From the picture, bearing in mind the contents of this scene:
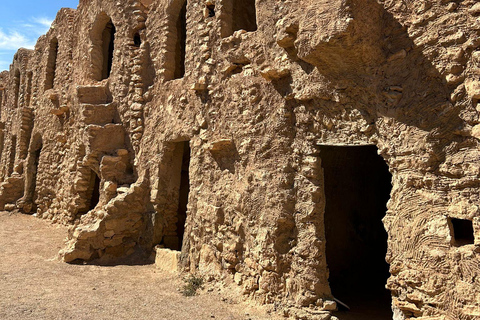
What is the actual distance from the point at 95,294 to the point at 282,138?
10.6ft

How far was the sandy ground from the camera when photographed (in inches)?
171

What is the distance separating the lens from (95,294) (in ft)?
16.5

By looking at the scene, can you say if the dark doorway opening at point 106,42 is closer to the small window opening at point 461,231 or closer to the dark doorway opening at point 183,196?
the dark doorway opening at point 183,196

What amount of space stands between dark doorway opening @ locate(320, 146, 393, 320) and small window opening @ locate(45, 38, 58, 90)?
1039 cm

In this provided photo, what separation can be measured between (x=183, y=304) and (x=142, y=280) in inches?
49.8

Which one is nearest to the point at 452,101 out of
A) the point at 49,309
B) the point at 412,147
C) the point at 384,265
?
the point at 412,147

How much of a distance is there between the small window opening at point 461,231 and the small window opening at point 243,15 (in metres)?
4.62

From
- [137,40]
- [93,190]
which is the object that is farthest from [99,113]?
[93,190]

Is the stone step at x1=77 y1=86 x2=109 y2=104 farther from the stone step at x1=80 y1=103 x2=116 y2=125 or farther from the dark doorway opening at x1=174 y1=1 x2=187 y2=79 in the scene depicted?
the dark doorway opening at x1=174 y1=1 x2=187 y2=79

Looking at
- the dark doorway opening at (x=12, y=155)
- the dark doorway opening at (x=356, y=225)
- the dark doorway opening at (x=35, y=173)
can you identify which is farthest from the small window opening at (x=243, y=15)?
the dark doorway opening at (x=12, y=155)

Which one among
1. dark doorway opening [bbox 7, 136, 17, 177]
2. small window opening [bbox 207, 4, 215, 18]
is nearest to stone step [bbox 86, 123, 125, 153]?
small window opening [bbox 207, 4, 215, 18]

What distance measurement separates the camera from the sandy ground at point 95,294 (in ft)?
14.3

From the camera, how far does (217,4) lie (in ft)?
19.6

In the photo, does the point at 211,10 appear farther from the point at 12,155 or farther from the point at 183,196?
the point at 12,155
